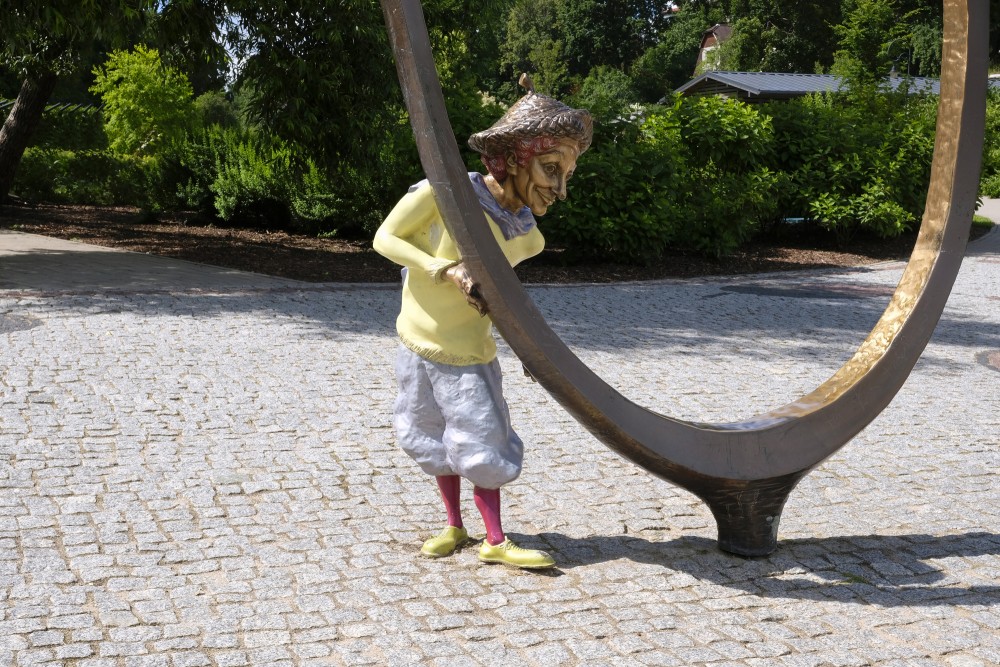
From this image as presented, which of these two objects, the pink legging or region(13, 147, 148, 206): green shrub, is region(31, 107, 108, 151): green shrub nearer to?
Answer: region(13, 147, 148, 206): green shrub

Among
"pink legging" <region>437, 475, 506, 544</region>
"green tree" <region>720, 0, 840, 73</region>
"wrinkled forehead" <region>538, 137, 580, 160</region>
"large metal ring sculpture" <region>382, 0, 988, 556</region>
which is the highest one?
"green tree" <region>720, 0, 840, 73</region>

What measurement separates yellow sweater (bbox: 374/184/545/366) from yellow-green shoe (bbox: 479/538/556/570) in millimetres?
740

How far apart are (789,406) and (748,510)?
1.54 ft

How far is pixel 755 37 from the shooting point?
47375 mm

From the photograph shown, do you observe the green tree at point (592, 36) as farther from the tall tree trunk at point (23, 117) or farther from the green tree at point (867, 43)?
the tall tree trunk at point (23, 117)

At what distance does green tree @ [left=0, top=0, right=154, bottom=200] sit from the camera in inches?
395

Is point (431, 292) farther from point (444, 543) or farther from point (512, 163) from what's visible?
point (444, 543)

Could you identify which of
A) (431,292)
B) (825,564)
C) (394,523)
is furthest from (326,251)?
(825,564)

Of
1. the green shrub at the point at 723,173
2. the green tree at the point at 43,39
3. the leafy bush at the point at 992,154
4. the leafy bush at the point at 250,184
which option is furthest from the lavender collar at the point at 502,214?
the leafy bush at the point at 250,184

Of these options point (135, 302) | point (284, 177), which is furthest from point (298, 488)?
point (284, 177)

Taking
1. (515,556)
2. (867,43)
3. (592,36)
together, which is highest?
(592,36)

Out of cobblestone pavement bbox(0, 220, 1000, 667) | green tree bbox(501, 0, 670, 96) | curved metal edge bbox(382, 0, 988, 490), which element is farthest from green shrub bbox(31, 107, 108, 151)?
green tree bbox(501, 0, 670, 96)

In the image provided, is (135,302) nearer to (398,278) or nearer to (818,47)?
(398,278)

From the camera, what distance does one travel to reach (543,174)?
3775 mm
